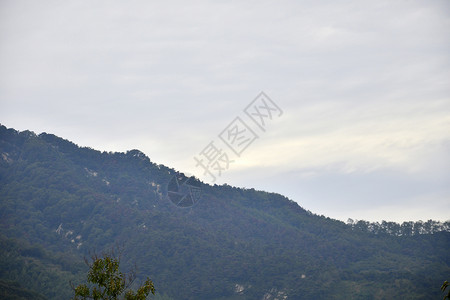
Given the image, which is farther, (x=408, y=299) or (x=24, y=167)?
(x=24, y=167)

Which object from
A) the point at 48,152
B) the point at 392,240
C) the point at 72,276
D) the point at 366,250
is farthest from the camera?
the point at 48,152

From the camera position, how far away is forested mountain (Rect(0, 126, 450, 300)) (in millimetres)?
123312

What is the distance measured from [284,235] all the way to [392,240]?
3686 cm

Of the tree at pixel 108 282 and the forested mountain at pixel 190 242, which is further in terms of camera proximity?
the forested mountain at pixel 190 242

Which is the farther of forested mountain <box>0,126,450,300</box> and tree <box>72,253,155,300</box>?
forested mountain <box>0,126,450,300</box>

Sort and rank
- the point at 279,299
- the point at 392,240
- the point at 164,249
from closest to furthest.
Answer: the point at 279,299 < the point at 164,249 < the point at 392,240

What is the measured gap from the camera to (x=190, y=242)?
154 metres

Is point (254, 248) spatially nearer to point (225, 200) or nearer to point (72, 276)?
point (225, 200)

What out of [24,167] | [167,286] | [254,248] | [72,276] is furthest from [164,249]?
[24,167]

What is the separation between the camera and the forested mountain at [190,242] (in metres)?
123

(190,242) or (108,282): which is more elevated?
(190,242)

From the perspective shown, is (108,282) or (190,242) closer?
(108,282)

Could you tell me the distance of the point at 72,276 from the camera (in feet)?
378

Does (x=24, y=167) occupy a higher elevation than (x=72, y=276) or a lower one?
higher
